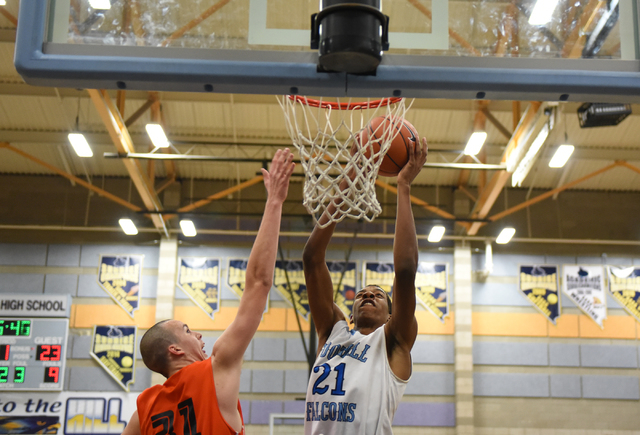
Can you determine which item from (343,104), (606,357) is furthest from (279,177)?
(606,357)

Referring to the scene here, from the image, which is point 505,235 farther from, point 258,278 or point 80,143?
point 258,278

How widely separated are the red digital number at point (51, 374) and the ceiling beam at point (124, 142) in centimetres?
343

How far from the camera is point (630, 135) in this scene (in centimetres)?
1285

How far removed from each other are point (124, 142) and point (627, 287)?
10.5 m

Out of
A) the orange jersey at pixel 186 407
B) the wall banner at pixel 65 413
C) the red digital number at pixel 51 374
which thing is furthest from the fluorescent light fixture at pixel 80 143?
the orange jersey at pixel 186 407

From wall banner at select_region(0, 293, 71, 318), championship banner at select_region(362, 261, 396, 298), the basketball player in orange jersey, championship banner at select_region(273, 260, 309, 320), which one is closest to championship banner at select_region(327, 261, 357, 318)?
championship banner at select_region(362, 261, 396, 298)

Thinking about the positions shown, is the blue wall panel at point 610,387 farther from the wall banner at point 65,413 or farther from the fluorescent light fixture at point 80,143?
the fluorescent light fixture at point 80,143

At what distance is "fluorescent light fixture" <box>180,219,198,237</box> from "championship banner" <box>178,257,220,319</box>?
41.7 inches

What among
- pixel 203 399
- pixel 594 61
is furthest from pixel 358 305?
pixel 594 61

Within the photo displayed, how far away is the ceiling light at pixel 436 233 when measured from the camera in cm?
1265

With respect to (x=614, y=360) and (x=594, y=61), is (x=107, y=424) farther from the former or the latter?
(x=594, y=61)

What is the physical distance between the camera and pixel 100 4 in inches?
124

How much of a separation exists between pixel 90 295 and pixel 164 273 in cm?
159

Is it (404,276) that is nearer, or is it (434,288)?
(404,276)
